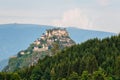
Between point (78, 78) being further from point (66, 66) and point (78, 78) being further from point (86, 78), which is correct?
point (66, 66)

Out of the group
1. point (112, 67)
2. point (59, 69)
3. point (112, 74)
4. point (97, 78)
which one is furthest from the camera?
point (59, 69)

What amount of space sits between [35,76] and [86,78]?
41.6 metres

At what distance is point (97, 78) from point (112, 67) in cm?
3418

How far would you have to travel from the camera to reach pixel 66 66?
7608 inches

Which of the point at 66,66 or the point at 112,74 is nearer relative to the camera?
the point at 112,74

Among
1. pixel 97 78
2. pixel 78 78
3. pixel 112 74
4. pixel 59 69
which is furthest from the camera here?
pixel 59 69

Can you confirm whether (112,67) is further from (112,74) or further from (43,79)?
(43,79)

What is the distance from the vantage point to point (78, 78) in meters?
157

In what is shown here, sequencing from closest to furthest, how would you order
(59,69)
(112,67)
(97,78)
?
1. (97,78)
2. (112,67)
3. (59,69)

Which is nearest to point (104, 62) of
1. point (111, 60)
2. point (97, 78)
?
point (111, 60)

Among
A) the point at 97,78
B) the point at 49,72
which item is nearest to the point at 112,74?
the point at 97,78

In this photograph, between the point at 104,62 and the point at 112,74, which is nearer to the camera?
the point at 112,74

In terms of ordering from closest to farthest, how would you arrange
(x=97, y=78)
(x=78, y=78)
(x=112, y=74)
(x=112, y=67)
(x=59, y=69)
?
(x=97, y=78), (x=78, y=78), (x=112, y=74), (x=112, y=67), (x=59, y=69)

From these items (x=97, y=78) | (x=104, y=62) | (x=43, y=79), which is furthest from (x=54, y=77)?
(x=97, y=78)
